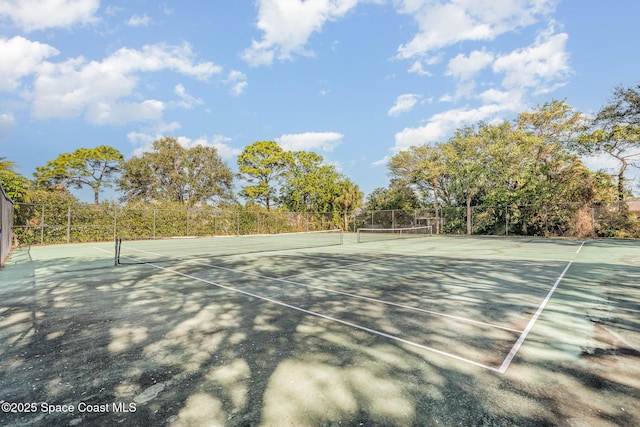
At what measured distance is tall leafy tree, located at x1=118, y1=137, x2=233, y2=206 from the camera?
35.2 metres

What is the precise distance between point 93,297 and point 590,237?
26.5 meters

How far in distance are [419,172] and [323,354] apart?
85.6ft

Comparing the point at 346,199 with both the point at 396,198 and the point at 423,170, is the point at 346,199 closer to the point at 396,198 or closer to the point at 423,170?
the point at 396,198

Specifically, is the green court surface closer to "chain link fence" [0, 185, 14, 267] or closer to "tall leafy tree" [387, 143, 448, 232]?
"chain link fence" [0, 185, 14, 267]

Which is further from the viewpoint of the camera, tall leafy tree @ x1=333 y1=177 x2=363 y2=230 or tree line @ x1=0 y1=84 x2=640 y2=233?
tall leafy tree @ x1=333 y1=177 x2=363 y2=230

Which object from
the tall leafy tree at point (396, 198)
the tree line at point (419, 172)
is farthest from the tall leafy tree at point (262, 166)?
the tall leafy tree at point (396, 198)

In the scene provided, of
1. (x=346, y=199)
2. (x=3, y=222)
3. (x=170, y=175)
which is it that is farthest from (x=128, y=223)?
(x=346, y=199)

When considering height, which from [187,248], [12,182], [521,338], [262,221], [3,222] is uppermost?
[12,182]

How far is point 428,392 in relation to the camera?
7.70ft

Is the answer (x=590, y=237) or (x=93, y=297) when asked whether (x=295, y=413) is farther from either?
(x=590, y=237)

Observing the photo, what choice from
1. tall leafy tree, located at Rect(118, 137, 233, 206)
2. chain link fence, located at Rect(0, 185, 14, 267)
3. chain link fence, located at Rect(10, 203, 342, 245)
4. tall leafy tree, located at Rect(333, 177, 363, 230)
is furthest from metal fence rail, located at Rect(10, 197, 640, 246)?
tall leafy tree, located at Rect(118, 137, 233, 206)

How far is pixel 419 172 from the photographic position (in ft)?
88.7

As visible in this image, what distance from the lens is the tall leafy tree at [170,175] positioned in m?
35.2

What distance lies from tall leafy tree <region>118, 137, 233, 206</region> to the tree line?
0.38 ft
